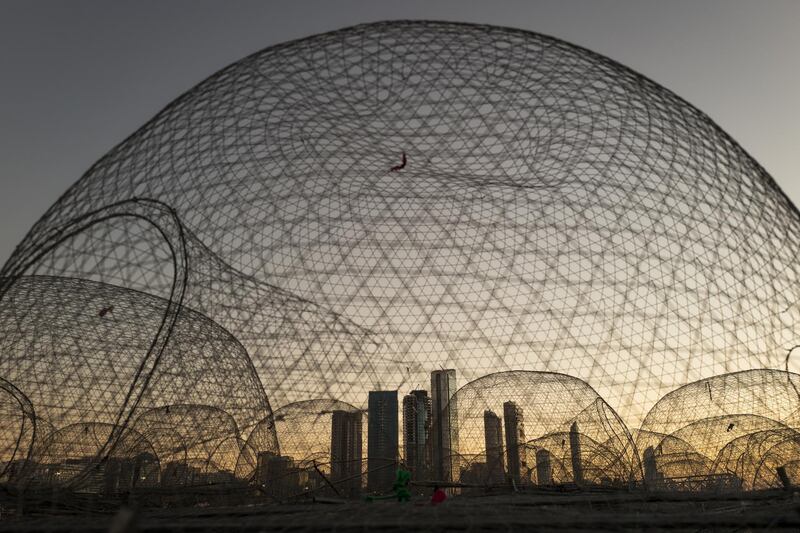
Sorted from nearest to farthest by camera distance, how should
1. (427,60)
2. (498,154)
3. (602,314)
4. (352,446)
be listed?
(427,60) < (498,154) < (602,314) < (352,446)

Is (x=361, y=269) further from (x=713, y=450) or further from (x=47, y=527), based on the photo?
(x=47, y=527)

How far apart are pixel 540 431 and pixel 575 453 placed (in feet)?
12.0

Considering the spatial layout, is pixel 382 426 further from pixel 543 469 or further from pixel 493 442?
pixel 543 469

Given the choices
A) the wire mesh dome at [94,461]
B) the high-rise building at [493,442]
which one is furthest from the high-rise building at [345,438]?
the wire mesh dome at [94,461]

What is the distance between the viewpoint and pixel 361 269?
102ft

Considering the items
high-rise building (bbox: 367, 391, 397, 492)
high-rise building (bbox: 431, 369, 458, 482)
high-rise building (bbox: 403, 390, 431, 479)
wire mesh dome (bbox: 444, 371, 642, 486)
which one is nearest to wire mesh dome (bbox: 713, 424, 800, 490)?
wire mesh dome (bbox: 444, 371, 642, 486)

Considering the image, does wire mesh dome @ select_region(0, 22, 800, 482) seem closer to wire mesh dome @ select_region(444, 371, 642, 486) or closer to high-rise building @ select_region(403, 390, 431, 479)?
high-rise building @ select_region(403, 390, 431, 479)

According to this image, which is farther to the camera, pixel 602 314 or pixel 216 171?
pixel 602 314

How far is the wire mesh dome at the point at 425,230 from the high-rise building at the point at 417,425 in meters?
2.05

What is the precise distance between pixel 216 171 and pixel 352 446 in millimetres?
17372

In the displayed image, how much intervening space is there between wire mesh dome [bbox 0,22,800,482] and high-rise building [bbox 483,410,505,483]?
371cm

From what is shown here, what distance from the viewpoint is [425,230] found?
31531 mm

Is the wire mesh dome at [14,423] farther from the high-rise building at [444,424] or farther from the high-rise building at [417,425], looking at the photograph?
the high-rise building at [444,424]

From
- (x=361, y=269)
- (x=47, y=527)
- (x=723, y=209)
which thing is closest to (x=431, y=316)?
(x=361, y=269)
